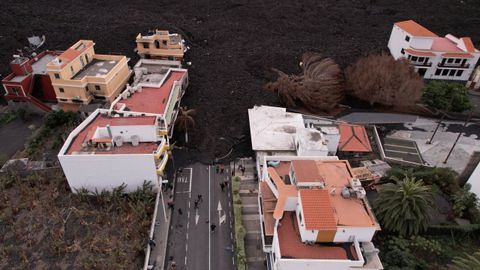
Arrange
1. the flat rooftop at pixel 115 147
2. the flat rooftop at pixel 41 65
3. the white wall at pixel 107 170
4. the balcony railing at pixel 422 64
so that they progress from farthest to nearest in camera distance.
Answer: the balcony railing at pixel 422 64 < the flat rooftop at pixel 41 65 < the flat rooftop at pixel 115 147 < the white wall at pixel 107 170

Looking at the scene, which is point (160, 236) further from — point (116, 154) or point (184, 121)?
point (184, 121)

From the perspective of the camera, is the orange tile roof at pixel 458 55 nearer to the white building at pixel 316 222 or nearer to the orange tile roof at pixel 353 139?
the orange tile roof at pixel 353 139

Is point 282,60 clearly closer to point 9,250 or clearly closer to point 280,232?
point 280,232

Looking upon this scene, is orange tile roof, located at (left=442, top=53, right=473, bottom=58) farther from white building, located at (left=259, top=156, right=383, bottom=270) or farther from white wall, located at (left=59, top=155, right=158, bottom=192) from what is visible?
white wall, located at (left=59, top=155, right=158, bottom=192)

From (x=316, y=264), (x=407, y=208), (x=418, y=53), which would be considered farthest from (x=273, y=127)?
(x=418, y=53)

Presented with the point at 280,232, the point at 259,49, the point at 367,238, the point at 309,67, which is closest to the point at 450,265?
the point at 367,238

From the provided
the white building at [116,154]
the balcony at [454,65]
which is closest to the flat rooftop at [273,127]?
the white building at [116,154]
